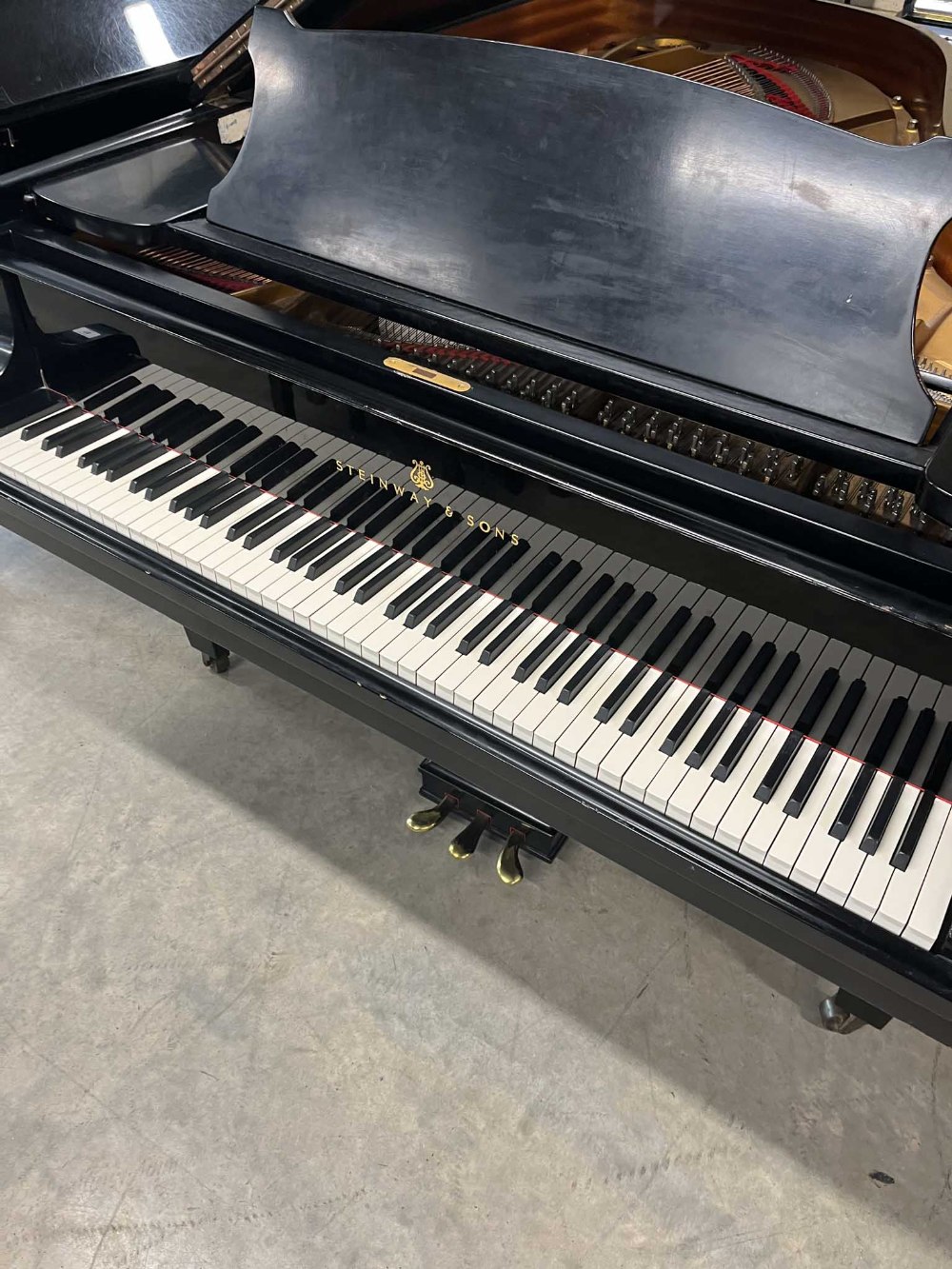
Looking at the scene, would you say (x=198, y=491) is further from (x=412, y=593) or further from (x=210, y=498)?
(x=412, y=593)

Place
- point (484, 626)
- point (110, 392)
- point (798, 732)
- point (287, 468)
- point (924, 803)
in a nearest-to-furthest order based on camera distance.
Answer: point (924, 803)
point (798, 732)
point (484, 626)
point (287, 468)
point (110, 392)

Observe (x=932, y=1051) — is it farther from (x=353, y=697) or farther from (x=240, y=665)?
(x=240, y=665)

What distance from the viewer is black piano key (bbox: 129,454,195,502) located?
2137 millimetres

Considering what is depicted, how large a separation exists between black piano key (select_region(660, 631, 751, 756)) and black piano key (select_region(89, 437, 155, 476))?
136cm

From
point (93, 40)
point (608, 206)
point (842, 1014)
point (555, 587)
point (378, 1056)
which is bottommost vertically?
point (378, 1056)

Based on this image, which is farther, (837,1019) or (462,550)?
(837,1019)

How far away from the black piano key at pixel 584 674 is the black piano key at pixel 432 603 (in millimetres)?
284

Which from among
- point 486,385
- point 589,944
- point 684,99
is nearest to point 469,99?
A: point 684,99

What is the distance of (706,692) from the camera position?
1.66 meters

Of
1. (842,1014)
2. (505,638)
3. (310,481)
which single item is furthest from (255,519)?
(842,1014)

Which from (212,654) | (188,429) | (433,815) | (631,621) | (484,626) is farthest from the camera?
(212,654)

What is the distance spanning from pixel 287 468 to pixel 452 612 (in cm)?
50

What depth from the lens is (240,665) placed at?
9.69 ft

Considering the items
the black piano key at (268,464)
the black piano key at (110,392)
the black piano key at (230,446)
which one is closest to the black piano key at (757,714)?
the black piano key at (268,464)
